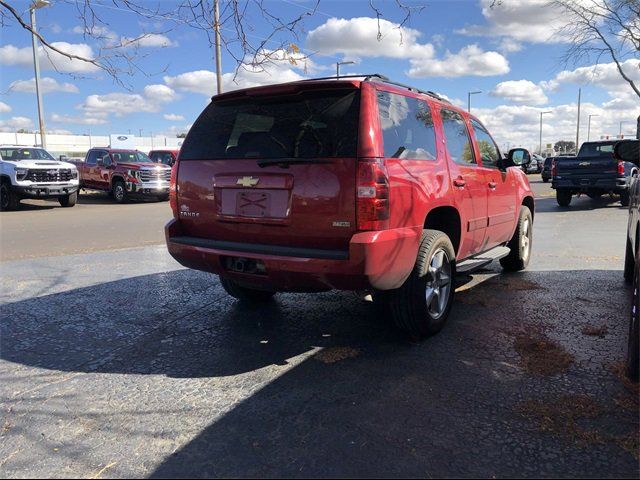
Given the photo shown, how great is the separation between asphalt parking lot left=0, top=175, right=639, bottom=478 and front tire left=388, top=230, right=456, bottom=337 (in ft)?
0.60

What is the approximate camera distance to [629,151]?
409cm

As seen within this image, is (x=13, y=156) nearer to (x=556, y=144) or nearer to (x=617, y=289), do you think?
(x=617, y=289)

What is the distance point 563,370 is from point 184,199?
3152 mm

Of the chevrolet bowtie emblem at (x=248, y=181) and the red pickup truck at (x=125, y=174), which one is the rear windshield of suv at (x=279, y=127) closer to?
the chevrolet bowtie emblem at (x=248, y=181)

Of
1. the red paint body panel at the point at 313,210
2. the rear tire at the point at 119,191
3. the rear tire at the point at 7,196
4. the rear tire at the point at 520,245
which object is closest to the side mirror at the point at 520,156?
the rear tire at the point at 520,245

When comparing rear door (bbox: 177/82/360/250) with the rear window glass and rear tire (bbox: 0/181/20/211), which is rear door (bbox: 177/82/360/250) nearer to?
rear tire (bbox: 0/181/20/211)

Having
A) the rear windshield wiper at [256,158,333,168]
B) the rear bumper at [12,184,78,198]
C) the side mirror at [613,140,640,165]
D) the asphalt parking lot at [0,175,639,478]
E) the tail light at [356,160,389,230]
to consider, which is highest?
the side mirror at [613,140,640,165]

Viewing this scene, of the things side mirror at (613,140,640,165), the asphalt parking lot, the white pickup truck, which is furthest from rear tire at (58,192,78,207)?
side mirror at (613,140,640,165)

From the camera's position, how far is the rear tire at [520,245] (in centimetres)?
661

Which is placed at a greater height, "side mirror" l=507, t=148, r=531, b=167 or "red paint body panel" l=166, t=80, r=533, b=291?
"side mirror" l=507, t=148, r=531, b=167

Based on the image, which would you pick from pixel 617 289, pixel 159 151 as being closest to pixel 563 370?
pixel 617 289

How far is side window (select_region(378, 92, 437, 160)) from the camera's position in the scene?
12.4ft

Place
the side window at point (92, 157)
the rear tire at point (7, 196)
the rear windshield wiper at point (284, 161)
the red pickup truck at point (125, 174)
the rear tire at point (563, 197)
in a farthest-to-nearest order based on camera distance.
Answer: the side window at point (92, 157), the red pickup truck at point (125, 174), the rear tire at point (563, 197), the rear tire at point (7, 196), the rear windshield wiper at point (284, 161)

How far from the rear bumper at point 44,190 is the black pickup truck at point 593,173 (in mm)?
15473
